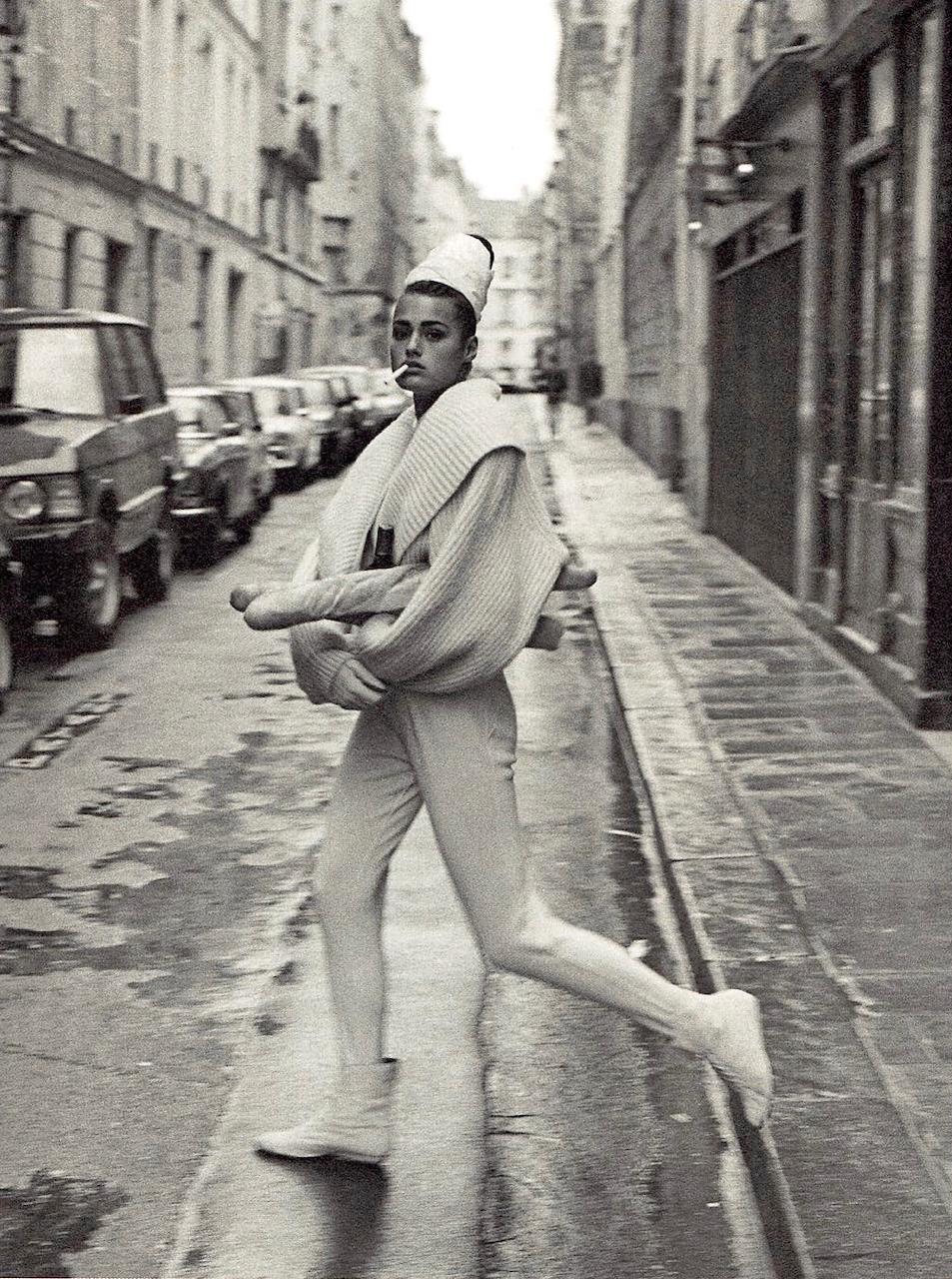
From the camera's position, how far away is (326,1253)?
3.94 metres

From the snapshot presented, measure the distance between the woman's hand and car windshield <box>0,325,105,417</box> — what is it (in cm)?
1031

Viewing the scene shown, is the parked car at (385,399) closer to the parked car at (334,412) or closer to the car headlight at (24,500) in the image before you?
the parked car at (334,412)

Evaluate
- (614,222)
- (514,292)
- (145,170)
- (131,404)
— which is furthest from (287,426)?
(514,292)

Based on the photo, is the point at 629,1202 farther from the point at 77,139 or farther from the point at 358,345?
the point at 358,345

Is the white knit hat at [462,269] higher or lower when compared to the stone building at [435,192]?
lower

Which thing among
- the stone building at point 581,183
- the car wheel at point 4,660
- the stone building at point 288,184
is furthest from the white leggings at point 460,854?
the stone building at point 581,183

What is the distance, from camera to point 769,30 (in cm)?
1591

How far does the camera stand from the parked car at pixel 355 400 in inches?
1339

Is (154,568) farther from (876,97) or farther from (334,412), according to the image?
(334,412)

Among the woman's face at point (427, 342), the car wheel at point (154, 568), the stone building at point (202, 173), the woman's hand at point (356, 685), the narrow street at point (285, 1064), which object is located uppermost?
the stone building at point (202, 173)

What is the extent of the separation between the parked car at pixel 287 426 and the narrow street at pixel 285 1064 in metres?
18.2

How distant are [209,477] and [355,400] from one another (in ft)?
58.0

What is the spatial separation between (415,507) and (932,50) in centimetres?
691

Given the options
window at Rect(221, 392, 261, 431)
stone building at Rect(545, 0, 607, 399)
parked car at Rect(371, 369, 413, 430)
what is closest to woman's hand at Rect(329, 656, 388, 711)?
window at Rect(221, 392, 261, 431)
